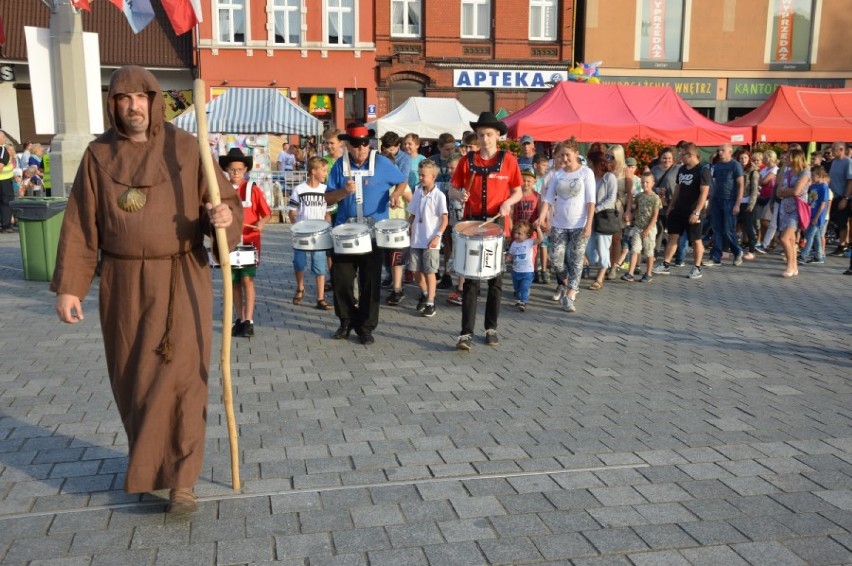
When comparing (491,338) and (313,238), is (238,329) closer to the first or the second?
(313,238)

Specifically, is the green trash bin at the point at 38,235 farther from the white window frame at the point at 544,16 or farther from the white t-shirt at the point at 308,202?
the white window frame at the point at 544,16

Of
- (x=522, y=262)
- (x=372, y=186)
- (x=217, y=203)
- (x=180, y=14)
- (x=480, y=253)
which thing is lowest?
(x=522, y=262)

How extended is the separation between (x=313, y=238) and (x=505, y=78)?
24.3 m

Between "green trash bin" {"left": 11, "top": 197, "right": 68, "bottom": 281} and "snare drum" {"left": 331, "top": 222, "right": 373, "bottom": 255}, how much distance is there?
16.1ft

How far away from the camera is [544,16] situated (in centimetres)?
3070

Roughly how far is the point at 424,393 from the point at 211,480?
6.26 ft

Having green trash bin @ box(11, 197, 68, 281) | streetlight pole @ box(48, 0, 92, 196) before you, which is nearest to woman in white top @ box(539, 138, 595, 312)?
green trash bin @ box(11, 197, 68, 281)

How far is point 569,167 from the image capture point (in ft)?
29.4

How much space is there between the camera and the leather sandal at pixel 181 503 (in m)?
3.71

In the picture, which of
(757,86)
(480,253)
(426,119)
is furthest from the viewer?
(757,86)

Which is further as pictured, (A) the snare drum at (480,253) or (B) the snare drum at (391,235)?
(B) the snare drum at (391,235)

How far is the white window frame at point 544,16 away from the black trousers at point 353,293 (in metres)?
25.5

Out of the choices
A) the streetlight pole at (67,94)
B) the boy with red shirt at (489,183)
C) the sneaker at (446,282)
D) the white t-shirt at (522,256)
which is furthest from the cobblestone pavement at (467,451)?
the streetlight pole at (67,94)

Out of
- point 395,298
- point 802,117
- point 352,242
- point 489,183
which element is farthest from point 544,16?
point 352,242
